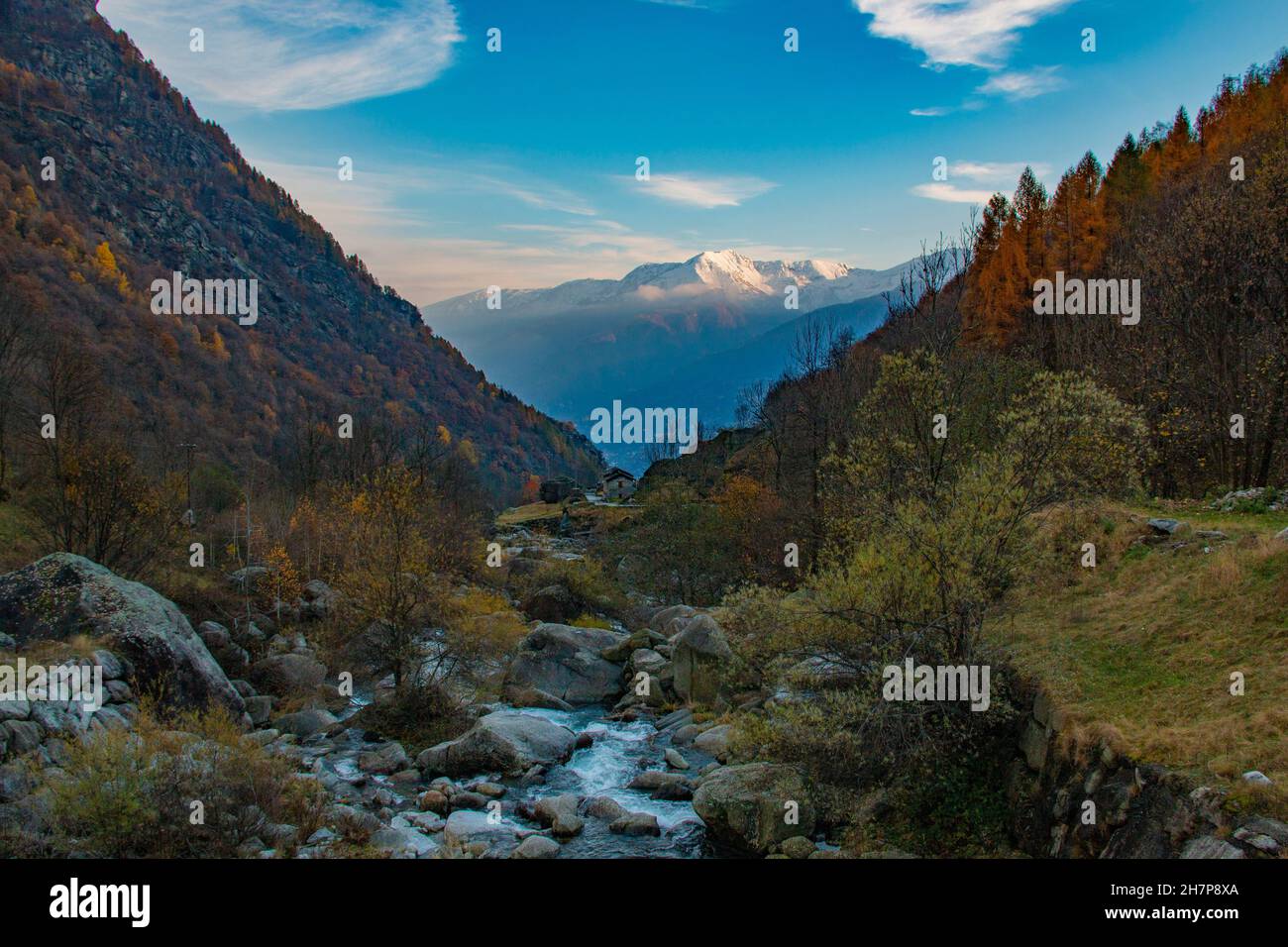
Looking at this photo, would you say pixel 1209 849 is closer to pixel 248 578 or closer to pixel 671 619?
pixel 671 619

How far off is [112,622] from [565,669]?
16.9 meters

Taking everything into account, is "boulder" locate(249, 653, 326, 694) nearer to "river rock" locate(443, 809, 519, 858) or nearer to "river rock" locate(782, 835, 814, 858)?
"river rock" locate(443, 809, 519, 858)

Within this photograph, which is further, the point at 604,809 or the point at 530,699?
the point at 530,699

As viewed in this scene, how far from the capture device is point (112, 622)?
81.4ft

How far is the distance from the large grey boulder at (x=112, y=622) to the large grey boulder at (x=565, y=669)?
11.7 meters

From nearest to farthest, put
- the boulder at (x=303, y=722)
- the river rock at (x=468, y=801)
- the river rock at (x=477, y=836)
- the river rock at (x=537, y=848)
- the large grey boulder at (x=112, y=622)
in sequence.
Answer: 1. the river rock at (x=477, y=836)
2. the river rock at (x=537, y=848)
3. the river rock at (x=468, y=801)
4. the large grey boulder at (x=112, y=622)
5. the boulder at (x=303, y=722)

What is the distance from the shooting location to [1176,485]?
32562 millimetres

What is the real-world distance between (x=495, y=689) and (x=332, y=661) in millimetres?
8209

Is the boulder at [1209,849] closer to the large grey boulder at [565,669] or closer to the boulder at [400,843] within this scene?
the boulder at [400,843]

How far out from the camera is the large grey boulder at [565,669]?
34250 millimetres

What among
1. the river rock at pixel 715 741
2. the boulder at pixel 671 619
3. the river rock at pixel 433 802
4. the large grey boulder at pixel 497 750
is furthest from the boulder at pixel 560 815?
the boulder at pixel 671 619

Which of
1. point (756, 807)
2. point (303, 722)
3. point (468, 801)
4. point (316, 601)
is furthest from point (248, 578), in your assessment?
point (756, 807)
